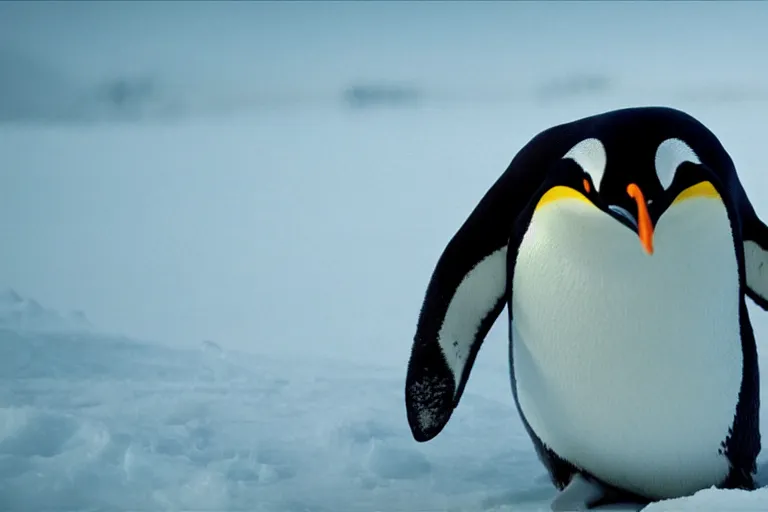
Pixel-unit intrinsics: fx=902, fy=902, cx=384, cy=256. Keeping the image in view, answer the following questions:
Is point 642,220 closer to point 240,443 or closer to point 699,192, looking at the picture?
point 699,192

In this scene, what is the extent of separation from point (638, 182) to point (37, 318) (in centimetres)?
254

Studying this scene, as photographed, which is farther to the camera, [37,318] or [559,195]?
[37,318]

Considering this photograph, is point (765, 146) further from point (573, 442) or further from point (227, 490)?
point (227, 490)

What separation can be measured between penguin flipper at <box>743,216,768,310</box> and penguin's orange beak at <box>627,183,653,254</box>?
487 millimetres

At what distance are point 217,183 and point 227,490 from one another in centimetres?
374

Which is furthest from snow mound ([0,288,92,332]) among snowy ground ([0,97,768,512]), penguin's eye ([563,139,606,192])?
penguin's eye ([563,139,606,192])

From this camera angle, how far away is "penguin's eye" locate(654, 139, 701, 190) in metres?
1.44

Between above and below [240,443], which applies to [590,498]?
below

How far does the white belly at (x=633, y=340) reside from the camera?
153 cm

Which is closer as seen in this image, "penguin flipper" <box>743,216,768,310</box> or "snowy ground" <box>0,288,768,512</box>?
"penguin flipper" <box>743,216,768,310</box>

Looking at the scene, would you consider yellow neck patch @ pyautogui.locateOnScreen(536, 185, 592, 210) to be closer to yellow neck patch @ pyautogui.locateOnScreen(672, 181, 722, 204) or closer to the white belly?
the white belly

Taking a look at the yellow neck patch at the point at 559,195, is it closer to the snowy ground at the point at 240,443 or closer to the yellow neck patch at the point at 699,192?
the yellow neck patch at the point at 699,192

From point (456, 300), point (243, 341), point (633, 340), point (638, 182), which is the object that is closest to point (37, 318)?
point (243, 341)

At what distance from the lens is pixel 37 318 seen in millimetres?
3299
